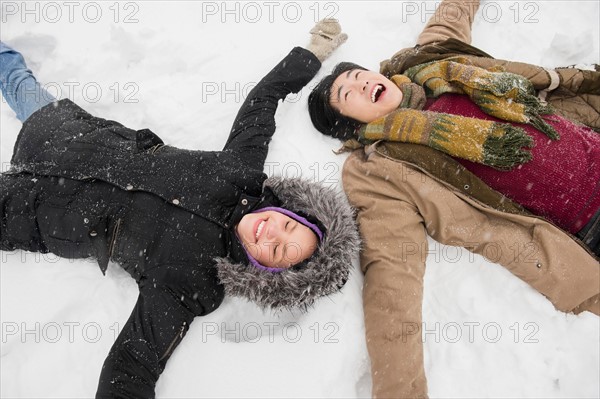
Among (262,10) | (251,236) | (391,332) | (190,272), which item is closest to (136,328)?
(190,272)

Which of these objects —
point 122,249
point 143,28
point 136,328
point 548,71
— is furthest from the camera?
point 143,28

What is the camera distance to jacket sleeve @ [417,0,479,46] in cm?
359

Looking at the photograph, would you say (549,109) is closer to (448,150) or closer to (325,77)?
(448,150)

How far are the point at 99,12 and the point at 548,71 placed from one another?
144 inches

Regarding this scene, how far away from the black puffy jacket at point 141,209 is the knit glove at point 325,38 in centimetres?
102

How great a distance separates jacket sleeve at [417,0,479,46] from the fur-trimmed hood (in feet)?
5.95

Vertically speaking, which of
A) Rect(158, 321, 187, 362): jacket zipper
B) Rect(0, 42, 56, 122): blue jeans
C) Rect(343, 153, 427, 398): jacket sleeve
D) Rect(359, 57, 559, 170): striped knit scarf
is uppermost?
Rect(359, 57, 559, 170): striped knit scarf

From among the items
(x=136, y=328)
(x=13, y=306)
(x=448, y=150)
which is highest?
(x=448, y=150)

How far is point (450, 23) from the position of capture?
3607 millimetres

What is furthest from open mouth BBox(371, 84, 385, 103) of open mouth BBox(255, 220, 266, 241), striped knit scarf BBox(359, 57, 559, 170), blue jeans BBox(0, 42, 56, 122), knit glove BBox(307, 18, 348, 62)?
blue jeans BBox(0, 42, 56, 122)

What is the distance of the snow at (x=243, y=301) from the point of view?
8.98 ft

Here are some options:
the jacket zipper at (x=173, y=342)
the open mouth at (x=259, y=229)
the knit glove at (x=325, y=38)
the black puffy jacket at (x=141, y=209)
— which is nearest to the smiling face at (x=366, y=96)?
the knit glove at (x=325, y=38)

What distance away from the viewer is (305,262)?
2584 mm

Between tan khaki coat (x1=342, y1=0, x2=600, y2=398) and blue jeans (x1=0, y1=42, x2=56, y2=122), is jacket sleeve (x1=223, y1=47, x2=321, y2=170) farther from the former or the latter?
blue jeans (x1=0, y1=42, x2=56, y2=122)
